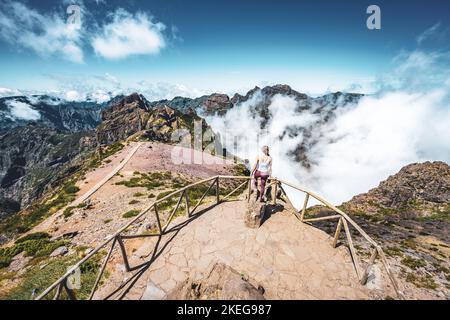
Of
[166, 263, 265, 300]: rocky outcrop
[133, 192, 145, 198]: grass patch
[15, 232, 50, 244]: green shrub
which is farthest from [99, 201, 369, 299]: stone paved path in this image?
[133, 192, 145, 198]: grass patch

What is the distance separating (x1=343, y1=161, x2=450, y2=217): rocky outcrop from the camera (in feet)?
138

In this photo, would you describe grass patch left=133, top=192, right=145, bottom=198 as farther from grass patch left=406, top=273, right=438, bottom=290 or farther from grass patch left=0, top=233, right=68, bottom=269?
grass patch left=406, top=273, right=438, bottom=290

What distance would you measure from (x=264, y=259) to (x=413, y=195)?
52.6 m

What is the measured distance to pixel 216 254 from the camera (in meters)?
10.7

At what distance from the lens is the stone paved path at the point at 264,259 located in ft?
29.7

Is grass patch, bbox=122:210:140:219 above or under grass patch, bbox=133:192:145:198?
under

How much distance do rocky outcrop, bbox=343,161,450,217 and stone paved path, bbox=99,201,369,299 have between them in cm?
3849

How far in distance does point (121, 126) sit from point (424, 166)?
198762 mm

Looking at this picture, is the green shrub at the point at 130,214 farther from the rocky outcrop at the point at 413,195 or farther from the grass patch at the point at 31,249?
the rocky outcrop at the point at 413,195

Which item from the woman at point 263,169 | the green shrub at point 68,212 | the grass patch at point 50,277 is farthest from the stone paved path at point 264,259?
the green shrub at point 68,212

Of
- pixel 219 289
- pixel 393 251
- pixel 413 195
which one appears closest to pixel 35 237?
pixel 219 289

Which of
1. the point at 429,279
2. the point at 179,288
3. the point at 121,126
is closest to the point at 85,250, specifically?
the point at 179,288

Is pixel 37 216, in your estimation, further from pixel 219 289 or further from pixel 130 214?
pixel 219 289
